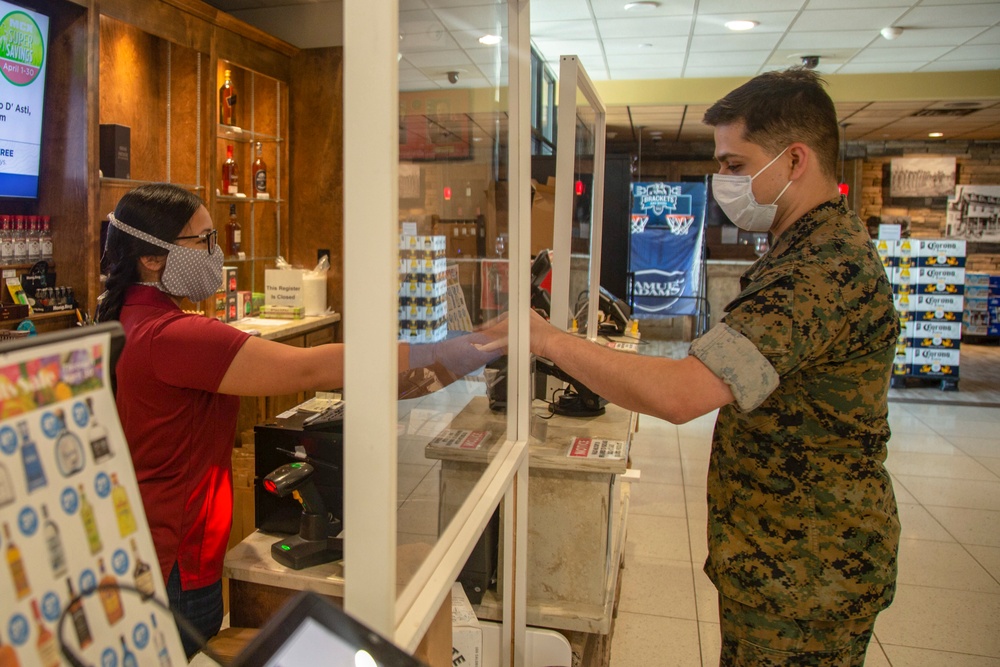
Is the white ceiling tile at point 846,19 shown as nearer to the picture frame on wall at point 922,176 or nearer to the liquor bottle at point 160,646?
the picture frame on wall at point 922,176

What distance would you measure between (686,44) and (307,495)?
6.62m

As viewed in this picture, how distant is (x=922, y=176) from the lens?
12.0m

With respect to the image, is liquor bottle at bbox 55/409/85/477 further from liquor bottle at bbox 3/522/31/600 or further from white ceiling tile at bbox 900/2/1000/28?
white ceiling tile at bbox 900/2/1000/28

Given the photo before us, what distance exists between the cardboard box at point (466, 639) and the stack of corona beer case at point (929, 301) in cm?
740

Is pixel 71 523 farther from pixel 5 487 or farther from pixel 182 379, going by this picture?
pixel 182 379

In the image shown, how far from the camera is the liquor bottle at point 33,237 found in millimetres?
3447

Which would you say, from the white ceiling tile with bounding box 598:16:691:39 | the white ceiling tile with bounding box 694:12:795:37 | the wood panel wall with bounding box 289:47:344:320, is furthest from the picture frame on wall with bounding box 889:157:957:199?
the wood panel wall with bounding box 289:47:344:320

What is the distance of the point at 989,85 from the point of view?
8.27 metres

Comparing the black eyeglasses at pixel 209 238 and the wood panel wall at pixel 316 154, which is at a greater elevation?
the wood panel wall at pixel 316 154

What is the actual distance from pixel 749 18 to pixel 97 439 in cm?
659

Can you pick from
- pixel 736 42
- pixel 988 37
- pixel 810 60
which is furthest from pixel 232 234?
pixel 988 37

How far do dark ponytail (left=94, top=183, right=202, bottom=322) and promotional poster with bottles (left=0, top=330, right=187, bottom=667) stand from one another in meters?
1.27

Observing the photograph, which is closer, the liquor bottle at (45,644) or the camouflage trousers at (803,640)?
the liquor bottle at (45,644)

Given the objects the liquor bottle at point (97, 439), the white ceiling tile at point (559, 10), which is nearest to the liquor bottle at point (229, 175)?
the white ceiling tile at point (559, 10)
